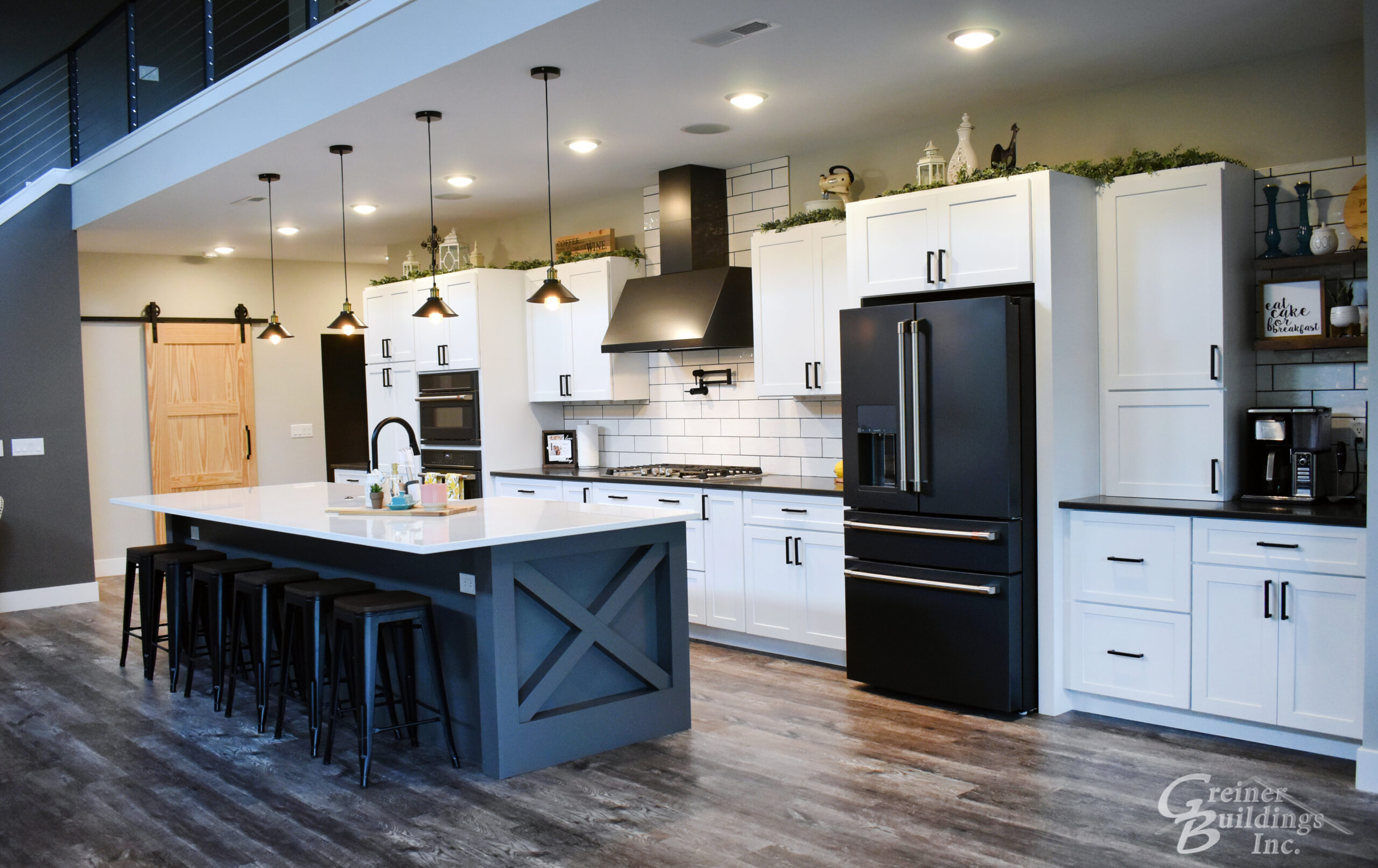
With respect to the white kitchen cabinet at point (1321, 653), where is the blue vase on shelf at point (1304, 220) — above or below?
above

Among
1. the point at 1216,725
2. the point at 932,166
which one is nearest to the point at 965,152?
the point at 932,166

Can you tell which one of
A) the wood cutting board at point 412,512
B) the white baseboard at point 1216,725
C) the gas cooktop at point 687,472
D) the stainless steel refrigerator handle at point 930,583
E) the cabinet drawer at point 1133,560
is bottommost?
the white baseboard at point 1216,725

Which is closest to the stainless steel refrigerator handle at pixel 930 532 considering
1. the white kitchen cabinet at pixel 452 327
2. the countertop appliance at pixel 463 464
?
the countertop appliance at pixel 463 464

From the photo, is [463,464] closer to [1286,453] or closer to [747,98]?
[747,98]

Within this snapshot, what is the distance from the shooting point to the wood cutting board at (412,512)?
Answer: 4523mm

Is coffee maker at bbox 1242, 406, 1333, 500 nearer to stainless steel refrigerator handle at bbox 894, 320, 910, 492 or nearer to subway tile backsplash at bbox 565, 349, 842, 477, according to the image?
stainless steel refrigerator handle at bbox 894, 320, 910, 492

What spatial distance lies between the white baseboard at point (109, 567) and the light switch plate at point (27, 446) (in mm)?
1504

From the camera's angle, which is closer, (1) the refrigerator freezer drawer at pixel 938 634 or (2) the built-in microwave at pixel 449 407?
(1) the refrigerator freezer drawer at pixel 938 634

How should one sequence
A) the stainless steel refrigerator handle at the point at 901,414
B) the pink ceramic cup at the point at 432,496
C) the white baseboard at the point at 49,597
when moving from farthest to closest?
the white baseboard at the point at 49,597 < the pink ceramic cup at the point at 432,496 < the stainless steel refrigerator handle at the point at 901,414

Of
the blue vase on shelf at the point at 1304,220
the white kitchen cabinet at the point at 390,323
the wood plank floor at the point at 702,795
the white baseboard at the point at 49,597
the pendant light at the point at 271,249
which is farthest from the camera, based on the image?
the white kitchen cabinet at the point at 390,323

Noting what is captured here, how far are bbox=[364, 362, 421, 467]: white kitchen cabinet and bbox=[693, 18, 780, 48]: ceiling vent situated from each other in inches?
175

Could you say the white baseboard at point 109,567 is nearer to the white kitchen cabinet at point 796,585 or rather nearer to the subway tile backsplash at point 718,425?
the subway tile backsplash at point 718,425

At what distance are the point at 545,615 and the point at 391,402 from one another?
4573 mm

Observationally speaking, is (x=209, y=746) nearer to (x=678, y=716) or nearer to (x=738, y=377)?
(x=678, y=716)
